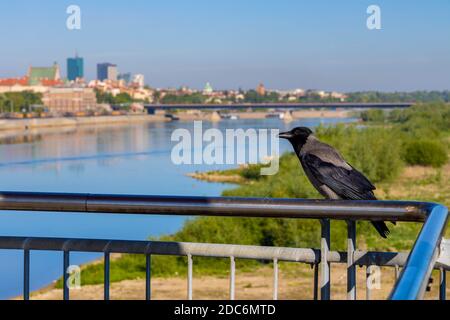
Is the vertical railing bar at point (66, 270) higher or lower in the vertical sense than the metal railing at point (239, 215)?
lower

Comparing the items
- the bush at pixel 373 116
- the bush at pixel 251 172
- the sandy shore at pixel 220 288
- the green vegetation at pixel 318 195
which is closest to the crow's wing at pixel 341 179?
the sandy shore at pixel 220 288

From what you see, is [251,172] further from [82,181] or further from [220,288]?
[220,288]

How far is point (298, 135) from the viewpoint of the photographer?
9.49ft

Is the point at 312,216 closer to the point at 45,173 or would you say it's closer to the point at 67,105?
the point at 45,173

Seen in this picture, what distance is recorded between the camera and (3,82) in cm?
12794

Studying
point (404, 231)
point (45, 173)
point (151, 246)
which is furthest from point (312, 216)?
point (45, 173)

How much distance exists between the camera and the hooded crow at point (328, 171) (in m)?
2.45

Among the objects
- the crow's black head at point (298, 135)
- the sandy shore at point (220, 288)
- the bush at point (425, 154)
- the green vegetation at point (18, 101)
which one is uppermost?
the crow's black head at point (298, 135)

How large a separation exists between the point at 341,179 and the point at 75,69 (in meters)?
140

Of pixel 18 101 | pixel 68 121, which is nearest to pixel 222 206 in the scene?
pixel 68 121

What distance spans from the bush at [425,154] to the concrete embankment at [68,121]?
47.1m

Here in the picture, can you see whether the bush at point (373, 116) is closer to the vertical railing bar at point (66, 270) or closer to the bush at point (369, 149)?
the bush at point (369, 149)

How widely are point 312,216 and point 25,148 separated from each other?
174 feet

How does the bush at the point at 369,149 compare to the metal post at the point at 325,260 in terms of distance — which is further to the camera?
the bush at the point at 369,149
